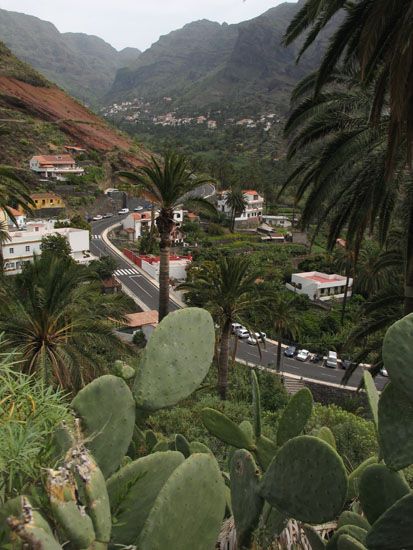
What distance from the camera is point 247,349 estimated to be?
1038 inches

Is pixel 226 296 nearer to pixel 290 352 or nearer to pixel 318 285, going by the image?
pixel 290 352

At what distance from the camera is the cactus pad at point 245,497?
200cm

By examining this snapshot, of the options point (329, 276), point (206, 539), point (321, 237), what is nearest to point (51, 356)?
point (206, 539)

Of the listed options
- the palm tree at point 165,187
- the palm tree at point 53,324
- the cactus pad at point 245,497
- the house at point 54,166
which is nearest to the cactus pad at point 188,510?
the cactus pad at point 245,497

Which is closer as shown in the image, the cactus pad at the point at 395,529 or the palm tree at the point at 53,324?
the cactus pad at the point at 395,529

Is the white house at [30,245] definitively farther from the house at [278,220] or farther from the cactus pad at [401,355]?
the house at [278,220]

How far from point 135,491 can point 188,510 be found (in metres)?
0.37

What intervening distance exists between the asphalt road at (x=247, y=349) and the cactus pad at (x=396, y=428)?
1687cm

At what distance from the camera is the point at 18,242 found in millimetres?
31219

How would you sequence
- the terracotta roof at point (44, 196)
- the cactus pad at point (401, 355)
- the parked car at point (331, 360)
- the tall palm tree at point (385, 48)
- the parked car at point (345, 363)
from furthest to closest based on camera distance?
the terracotta roof at point (44, 196), the parked car at point (345, 363), the parked car at point (331, 360), the tall palm tree at point (385, 48), the cactus pad at point (401, 355)

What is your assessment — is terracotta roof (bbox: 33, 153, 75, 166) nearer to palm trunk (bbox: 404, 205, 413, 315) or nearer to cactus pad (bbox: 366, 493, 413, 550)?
palm trunk (bbox: 404, 205, 413, 315)

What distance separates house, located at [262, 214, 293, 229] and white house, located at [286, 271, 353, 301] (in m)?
22.6

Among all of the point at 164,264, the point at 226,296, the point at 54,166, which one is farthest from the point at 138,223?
the point at 164,264

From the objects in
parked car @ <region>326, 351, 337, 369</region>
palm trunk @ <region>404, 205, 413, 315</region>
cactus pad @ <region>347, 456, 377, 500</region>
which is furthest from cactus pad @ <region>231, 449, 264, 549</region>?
parked car @ <region>326, 351, 337, 369</region>
